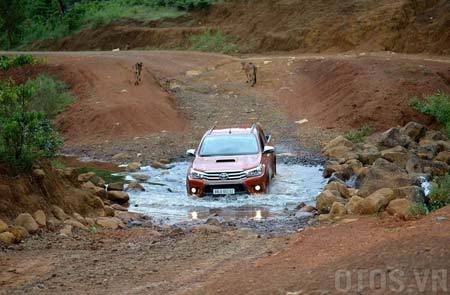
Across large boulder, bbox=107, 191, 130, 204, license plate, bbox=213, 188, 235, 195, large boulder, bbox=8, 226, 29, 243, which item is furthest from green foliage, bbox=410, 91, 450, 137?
large boulder, bbox=8, 226, 29, 243

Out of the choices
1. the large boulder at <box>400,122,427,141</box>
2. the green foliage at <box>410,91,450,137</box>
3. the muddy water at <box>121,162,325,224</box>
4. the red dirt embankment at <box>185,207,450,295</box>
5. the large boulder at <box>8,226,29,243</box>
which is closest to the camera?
the red dirt embankment at <box>185,207,450,295</box>

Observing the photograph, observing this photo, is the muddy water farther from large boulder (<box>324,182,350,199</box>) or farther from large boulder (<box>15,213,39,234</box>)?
large boulder (<box>15,213,39,234</box>)

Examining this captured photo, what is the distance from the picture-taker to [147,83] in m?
31.9

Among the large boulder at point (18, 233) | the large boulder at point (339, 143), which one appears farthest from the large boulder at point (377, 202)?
the large boulder at point (339, 143)

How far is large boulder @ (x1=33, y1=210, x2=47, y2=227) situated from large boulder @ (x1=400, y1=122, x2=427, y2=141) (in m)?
13.2

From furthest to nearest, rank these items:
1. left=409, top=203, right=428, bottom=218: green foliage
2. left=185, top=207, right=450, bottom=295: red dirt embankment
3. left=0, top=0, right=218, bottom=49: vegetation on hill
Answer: left=0, top=0, right=218, bottom=49: vegetation on hill < left=409, top=203, right=428, bottom=218: green foliage < left=185, top=207, right=450, bottom=295: red dirt embankment

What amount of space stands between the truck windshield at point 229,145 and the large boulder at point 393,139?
5588mm

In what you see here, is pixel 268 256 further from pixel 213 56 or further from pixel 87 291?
pixel 213 56

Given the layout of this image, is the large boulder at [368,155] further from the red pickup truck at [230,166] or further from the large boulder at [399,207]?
the large boulder at [399,207]

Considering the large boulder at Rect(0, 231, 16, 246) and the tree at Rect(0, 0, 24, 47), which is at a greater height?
the tree at Rect(0, 0, 24, 47)

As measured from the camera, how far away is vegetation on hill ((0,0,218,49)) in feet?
173

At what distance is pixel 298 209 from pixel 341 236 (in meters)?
4.79

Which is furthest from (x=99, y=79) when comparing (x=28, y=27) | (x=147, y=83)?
(x=28, y=27)

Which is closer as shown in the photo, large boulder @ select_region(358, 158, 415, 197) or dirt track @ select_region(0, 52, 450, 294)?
dirt track @ select_region(0, 52, 450, 294)
